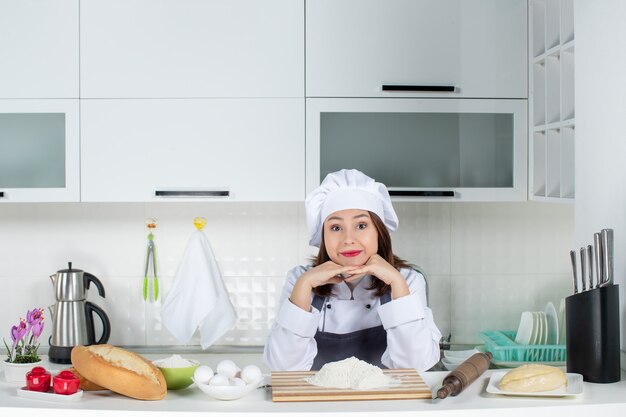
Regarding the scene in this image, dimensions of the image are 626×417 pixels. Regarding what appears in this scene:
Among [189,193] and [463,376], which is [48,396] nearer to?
[463,376]

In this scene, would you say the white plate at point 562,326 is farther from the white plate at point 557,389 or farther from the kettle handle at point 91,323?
the kettle handle at point 91,323

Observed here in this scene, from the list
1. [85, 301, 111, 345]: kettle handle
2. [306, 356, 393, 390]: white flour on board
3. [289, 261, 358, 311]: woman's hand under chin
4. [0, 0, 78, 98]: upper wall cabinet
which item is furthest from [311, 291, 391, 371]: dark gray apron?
[0, 0, 78, 98]: upper wall cabinet

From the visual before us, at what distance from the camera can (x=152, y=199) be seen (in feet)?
8.25

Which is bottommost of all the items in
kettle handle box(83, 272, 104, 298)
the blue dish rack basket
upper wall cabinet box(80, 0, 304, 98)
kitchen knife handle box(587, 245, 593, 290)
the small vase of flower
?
the blue dish rack basket

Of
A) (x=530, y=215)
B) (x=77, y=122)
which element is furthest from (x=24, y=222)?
(x=530, y=215)

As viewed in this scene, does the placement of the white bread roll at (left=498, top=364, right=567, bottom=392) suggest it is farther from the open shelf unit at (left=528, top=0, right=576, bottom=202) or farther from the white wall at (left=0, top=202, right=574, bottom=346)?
the white wall at (left=0, top=202, right=574, bottom=346)

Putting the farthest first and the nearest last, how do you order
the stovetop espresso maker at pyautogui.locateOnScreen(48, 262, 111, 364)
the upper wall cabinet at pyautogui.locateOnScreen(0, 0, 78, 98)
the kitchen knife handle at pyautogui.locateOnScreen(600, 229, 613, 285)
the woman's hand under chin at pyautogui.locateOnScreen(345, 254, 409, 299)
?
the stovetop espresso maker at pyautogui.locateOnScreen(48, 262, 111, 364)
the upper wall cabinet at pyautogui.locateOnScreen(0, 0, 78, 98)
the woman's hand under chin at pyautogui.locateOnScreen(345, 254, 409, 299)
the kitchen knife handle at pyautogui.locateOnScreen(600, 229, 613, 285)

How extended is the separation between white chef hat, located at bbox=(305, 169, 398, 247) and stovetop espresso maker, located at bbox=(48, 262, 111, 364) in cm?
96

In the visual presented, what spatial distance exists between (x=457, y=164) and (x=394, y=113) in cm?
26

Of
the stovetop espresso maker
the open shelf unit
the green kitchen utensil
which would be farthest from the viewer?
the green kitchen utensil

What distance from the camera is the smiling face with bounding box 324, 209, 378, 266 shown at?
1.89 meters

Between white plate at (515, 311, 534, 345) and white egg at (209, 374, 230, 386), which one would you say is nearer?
white egg at (209, 374, 230, 386)

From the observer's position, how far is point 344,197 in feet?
6.51

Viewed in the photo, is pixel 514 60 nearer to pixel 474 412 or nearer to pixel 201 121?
pixel 201 121
